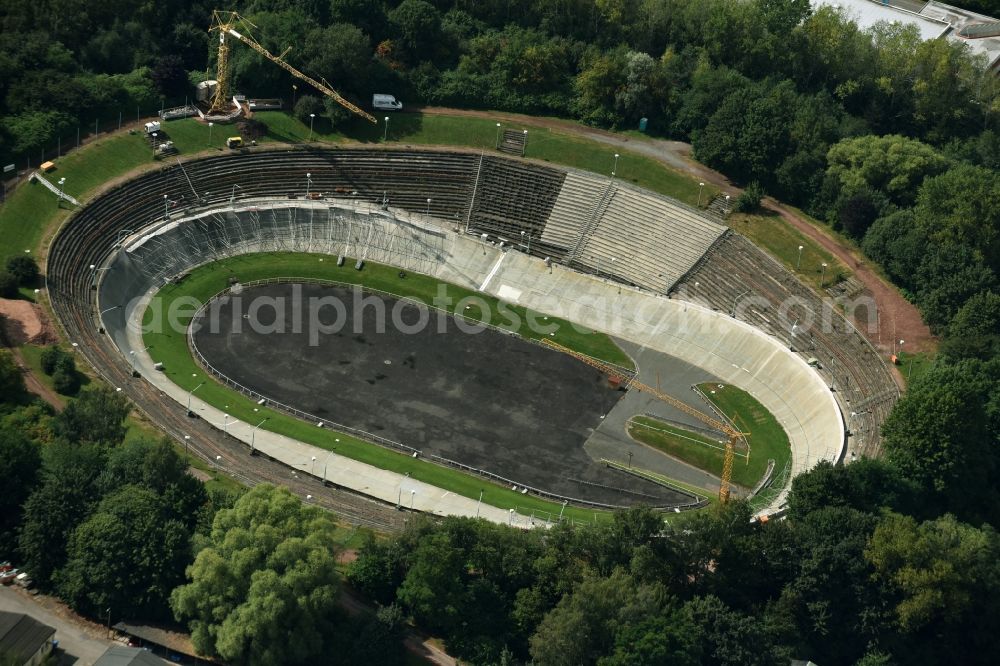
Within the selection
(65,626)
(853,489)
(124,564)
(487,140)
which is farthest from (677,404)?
(65,626)

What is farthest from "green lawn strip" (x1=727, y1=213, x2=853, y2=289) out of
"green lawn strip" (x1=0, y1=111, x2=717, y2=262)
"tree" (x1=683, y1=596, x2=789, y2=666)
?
"tree" (x1=683, y1=596, x2=789, y2=666)

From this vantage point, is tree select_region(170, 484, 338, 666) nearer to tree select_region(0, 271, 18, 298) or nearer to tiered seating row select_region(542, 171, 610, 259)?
tree select_region(0, 271, 18, 298)

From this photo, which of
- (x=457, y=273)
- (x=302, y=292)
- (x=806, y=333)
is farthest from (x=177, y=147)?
(x=806, y=333)

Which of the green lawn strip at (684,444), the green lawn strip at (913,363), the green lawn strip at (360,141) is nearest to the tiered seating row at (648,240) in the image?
the green lawn strip at (360,141)

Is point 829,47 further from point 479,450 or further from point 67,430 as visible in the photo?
point 67,430

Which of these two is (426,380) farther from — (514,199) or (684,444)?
(514,199)
